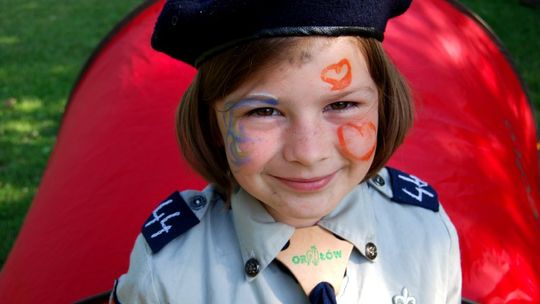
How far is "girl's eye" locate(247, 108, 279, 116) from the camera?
3.41 ft

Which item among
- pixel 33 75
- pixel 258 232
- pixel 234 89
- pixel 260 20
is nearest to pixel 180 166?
pixel 258 232

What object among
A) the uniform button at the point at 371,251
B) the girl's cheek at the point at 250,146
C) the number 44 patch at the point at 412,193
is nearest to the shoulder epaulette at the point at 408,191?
the number 44 patch at the point at 412,193

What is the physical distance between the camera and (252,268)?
3.83 feet

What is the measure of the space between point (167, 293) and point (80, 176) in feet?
2.52

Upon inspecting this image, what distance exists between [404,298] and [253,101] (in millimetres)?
471

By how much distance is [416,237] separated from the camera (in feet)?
4.17

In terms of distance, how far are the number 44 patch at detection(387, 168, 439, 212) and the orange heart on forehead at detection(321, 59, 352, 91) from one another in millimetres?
361

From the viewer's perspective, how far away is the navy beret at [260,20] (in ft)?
3.22

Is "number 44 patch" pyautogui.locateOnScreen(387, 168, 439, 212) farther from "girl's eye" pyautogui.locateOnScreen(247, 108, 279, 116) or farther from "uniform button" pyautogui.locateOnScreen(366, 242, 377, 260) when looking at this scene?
"girl's eye" pyautogui.locateOnScreen(247, 108, 279, 116)

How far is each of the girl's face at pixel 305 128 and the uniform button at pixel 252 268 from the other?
107 millimetres

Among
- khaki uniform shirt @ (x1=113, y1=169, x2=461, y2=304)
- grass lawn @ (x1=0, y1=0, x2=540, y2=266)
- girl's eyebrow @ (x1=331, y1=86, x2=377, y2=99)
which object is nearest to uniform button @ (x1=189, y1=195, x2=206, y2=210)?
khaki uniform shirt @ (x1=113, y1=169, x2=461, y2=304)

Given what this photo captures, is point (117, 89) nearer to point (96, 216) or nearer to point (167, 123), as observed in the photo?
point (167, 123)

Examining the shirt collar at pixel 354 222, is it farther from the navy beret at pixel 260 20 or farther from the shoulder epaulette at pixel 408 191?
the navy beret at pixel 260 20

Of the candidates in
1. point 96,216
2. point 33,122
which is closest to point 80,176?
point 96,216
